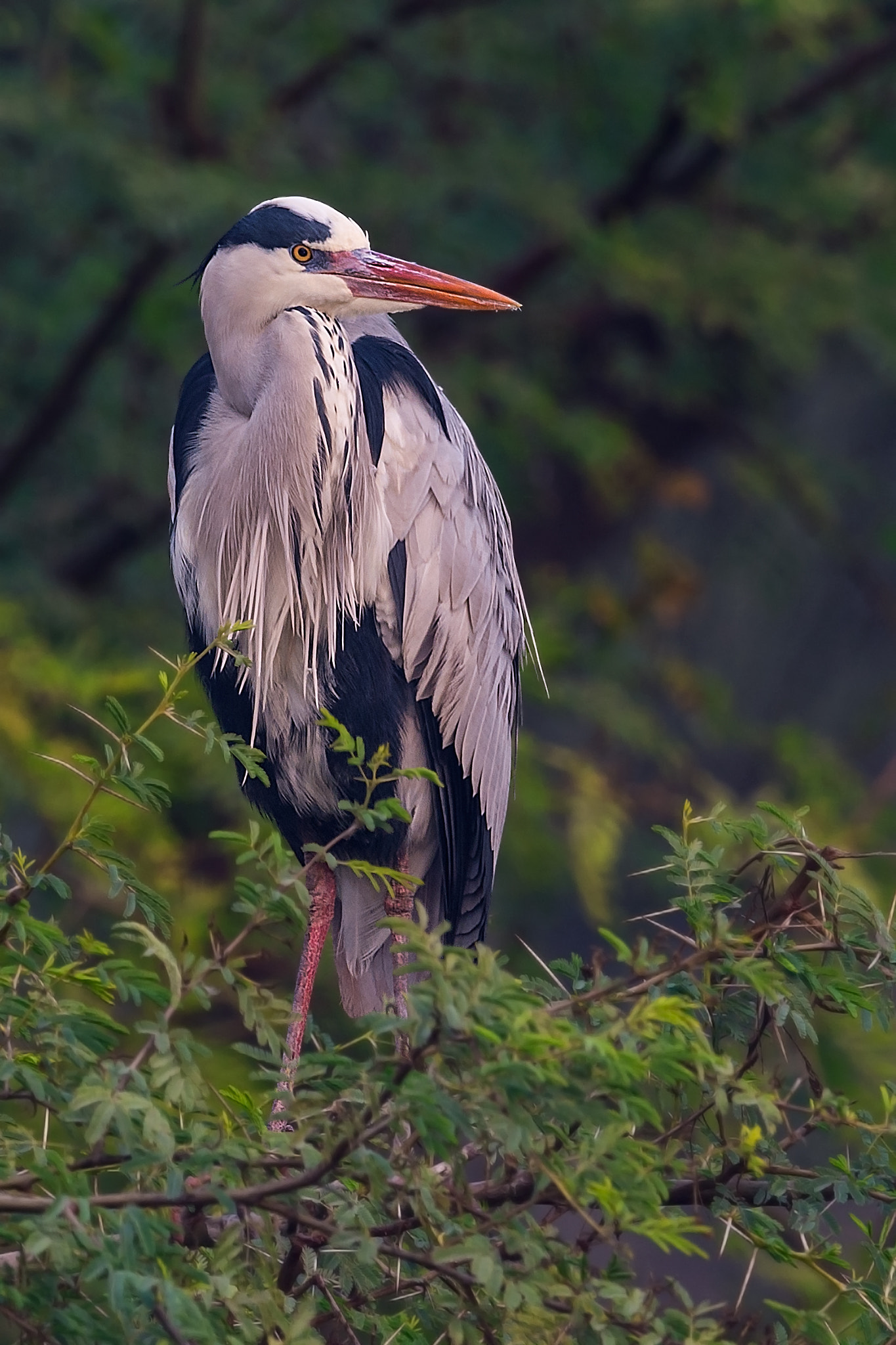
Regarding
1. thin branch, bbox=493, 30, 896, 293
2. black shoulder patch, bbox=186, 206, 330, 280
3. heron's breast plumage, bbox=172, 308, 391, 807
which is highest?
thin branch, bbox=493, 30, 896, 293

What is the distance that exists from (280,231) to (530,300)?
3.43 metres

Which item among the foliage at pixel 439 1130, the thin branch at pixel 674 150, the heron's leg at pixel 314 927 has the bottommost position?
the heron's leg at pixel 314 927

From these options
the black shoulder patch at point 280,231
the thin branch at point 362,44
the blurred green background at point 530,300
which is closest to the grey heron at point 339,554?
the black shoulder patch at point 280,231

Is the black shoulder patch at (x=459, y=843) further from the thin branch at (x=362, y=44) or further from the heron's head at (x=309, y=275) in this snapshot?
the thin branch at (x=362, y=44)

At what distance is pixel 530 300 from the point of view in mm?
6109

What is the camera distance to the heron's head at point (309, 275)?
2.79 meters

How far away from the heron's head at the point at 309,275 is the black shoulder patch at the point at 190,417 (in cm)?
24

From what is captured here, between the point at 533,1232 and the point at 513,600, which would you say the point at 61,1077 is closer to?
the point at 533,1232

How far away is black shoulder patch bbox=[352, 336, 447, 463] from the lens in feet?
9.46

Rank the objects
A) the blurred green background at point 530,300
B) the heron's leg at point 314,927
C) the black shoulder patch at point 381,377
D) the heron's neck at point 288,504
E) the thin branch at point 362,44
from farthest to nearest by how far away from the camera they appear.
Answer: the thin branch at point 362,44, the blurred green background at point 530,300, the heron's leg at point 314,927, the black shoulder patch at point 381,377, the heron's neck at point 288,504

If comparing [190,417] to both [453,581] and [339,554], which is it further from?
[453,581]

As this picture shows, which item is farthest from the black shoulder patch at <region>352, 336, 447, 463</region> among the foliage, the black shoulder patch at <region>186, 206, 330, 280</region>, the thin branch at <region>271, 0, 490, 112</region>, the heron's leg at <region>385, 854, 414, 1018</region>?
the thin branch at <region>271, 0, 490, 112</region>

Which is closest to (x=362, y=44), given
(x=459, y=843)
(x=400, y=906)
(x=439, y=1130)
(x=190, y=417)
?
(x=190, y=417)

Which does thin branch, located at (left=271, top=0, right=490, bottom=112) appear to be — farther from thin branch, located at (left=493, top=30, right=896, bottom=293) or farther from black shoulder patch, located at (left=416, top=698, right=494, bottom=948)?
black shoulder patch, located at (left=416, top=698, right=494, bottom=948)
